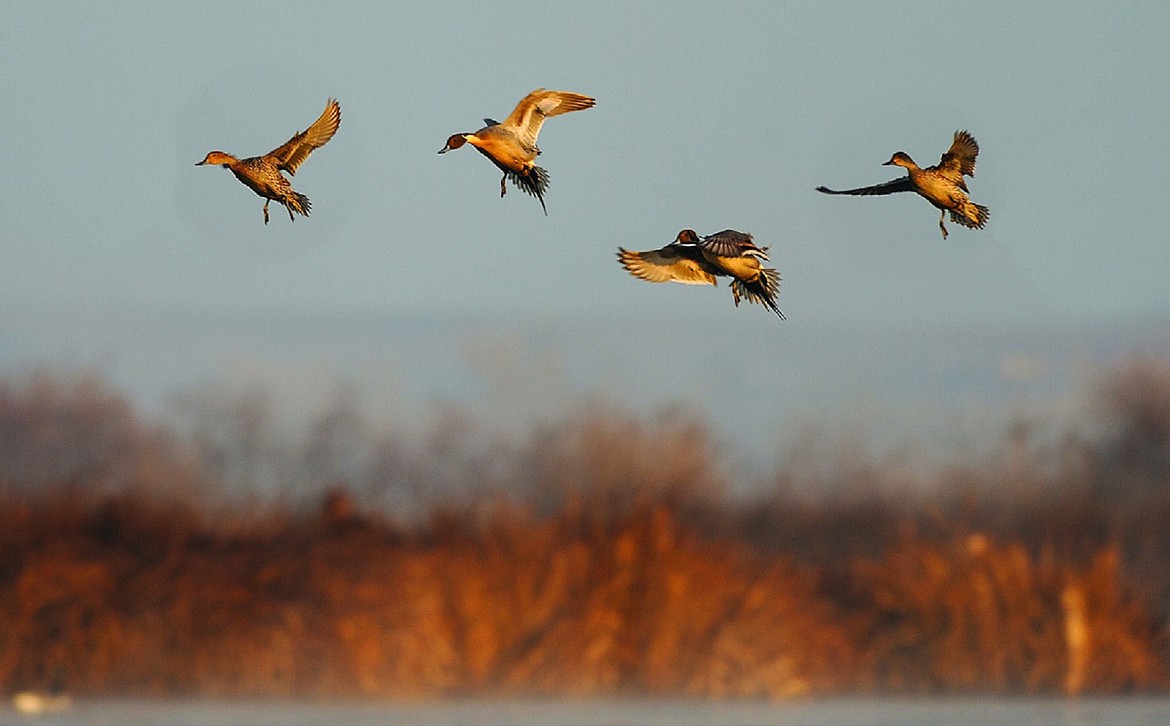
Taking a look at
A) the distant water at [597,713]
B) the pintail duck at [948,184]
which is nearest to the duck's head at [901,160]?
the pintail duck at [948,184]

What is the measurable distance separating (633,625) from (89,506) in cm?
624

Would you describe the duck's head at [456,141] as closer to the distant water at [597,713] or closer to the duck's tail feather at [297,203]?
the duck's tail feather at [297,203]

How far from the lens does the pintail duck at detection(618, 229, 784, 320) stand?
21.1ft

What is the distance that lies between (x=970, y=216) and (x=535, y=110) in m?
1.96

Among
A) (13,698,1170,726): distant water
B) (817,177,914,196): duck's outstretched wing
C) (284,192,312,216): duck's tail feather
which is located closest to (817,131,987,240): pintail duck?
(817,177,914,196): duck's outstretched wing

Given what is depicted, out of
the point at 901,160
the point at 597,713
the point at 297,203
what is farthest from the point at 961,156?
the point at 597,713

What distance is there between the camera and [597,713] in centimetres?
1884

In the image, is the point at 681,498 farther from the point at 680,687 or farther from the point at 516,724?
the point at 516,724

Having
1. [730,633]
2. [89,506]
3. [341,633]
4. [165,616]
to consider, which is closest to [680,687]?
[730,633]

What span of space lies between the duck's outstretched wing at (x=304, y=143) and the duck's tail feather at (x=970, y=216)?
2.46 meters

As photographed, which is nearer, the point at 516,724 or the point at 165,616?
the point at 516,724

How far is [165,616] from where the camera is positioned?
19.5 meters

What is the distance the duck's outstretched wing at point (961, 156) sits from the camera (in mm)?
6770

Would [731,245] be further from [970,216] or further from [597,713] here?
[597,713]
